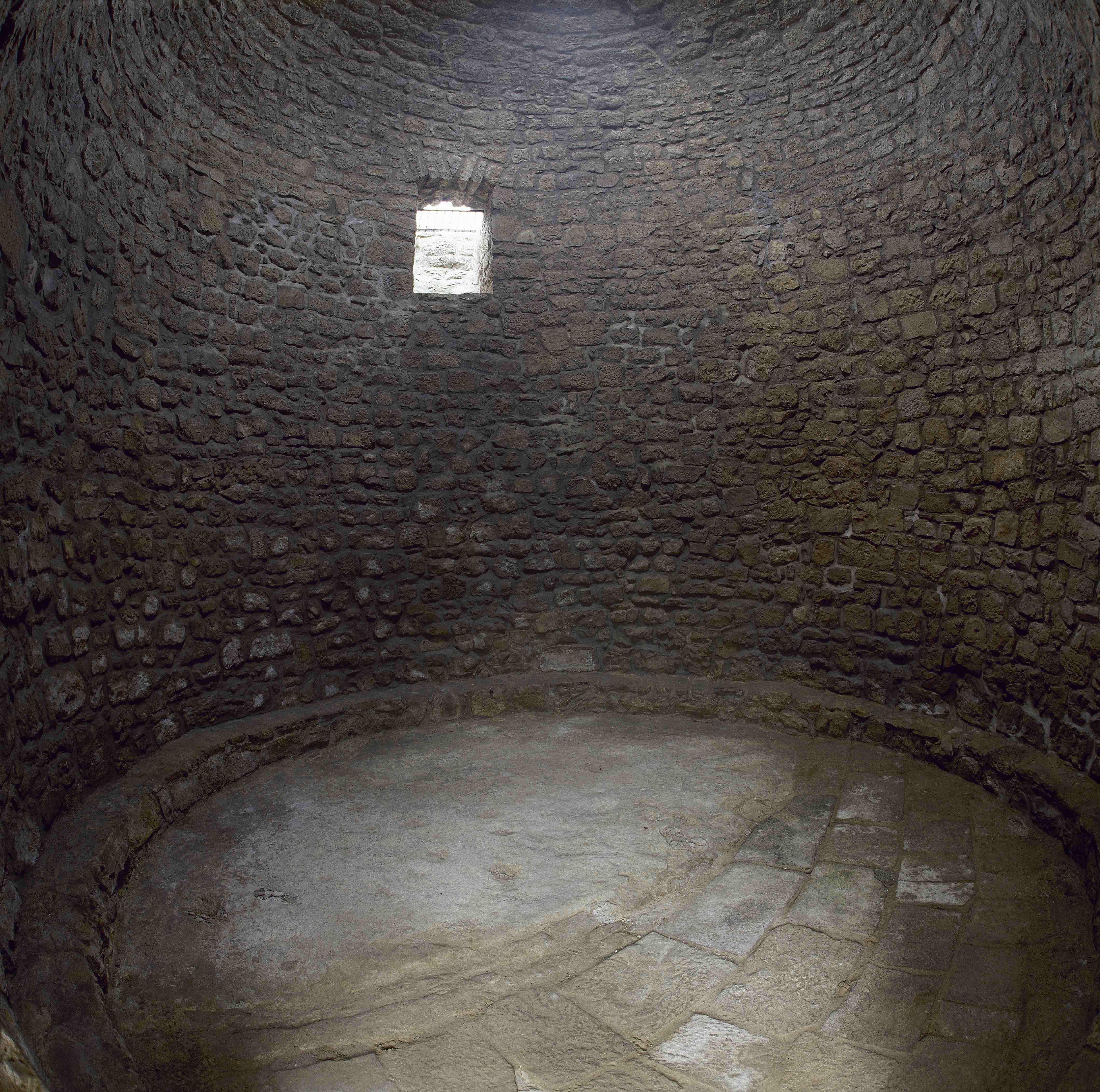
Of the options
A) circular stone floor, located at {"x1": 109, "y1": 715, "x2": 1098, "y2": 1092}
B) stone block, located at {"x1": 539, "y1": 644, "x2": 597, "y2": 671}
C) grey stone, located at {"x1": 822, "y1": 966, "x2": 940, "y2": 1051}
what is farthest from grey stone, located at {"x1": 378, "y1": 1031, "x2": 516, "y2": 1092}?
stone block, located at {"x1": 539, "y1": 644, "x2": 597, "y2": 671}

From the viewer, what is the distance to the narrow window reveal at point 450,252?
5.80 m

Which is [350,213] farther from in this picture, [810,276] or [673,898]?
[673,898]

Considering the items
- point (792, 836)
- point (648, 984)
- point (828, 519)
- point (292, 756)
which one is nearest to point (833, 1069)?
point (648, 984)

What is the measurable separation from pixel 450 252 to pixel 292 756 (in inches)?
140

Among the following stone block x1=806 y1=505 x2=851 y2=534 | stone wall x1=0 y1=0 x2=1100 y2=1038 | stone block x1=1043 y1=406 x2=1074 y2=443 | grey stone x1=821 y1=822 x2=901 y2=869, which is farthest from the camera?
stone block x1=806 y1=505 x2=851 y2=534

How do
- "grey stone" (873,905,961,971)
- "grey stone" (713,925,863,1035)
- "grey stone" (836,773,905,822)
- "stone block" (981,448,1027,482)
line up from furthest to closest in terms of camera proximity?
"stone block" (981,448,1027,482) → "grey stone" (836,773,905,822) → "grey stone" (873,905,961,971) → "grey stone" (713,925,863,1035)

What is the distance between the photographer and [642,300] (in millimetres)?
5543

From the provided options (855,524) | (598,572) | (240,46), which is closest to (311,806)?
(598,572)

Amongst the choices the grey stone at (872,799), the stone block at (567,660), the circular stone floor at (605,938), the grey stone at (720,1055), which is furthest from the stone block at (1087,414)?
the stone block at (567,660)

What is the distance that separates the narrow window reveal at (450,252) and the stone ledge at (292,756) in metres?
2.76

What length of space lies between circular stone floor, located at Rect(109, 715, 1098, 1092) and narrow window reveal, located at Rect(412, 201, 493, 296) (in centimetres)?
340

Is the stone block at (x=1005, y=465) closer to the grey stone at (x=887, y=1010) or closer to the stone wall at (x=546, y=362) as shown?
the stone wall at (x=546, y=362)

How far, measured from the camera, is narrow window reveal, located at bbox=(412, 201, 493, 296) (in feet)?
19.0

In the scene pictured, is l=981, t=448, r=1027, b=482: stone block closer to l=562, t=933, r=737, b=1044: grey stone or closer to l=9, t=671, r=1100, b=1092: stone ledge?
l=9, t=671, r=1100, b=1092: stone ledge
